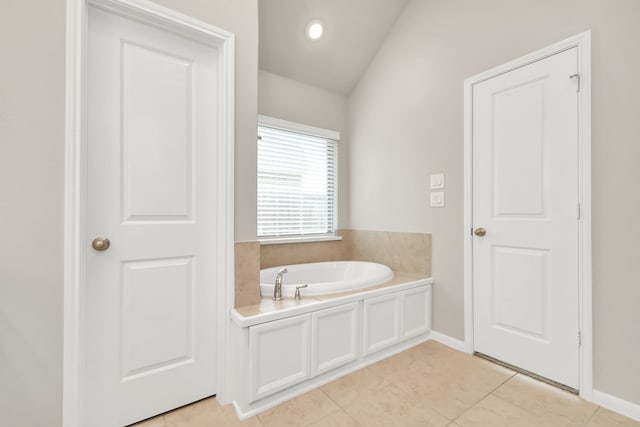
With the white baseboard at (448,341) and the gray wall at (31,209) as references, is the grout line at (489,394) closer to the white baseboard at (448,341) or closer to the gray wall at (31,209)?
the white baseboard at (448,341)

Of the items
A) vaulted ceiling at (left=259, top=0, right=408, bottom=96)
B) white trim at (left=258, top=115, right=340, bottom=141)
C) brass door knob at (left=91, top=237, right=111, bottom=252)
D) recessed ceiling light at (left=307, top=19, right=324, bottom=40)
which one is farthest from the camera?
white trim at (left=258, top=115, right=340, bottom=141)

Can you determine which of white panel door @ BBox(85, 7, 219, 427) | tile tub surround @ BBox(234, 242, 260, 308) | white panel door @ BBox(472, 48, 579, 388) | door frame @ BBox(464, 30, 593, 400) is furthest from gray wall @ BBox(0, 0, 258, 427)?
door frame @ BBox(464, 30, 593, 400)

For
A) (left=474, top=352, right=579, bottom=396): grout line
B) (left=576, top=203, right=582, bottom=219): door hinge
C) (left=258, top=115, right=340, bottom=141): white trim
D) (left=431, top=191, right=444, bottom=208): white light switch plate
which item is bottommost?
(left=474, top=352, right=579, bottom=396): grout line

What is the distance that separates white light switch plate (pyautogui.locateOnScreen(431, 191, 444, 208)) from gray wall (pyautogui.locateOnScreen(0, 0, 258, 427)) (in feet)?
7.73

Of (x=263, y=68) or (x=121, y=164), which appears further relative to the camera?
(x=263, y=68)

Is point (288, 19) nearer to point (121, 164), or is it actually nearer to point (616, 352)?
point (121, 164)

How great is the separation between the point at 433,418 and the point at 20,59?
8.06 feet

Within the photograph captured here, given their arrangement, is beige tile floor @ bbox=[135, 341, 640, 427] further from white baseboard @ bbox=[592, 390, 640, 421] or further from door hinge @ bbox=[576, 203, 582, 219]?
door hinge @ bbox=[576, 203, 582, 219]

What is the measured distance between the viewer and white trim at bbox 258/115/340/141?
266 centimetres

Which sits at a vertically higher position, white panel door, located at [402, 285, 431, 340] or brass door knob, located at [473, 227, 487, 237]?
brass door knob, located at [473, 227, 487, 237]

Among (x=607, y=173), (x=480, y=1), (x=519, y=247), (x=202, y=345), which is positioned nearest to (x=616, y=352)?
(x=519, y=247)

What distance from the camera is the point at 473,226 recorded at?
2.15 meters

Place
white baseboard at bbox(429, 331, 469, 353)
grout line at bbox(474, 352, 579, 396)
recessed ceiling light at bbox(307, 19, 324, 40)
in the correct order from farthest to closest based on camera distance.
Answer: recessed ceiling light at bbox(307, 19, 324, 40), white baseboard at bbox(429, 331, 469, 353), grout line at bbox(474, 352, 579, 396)

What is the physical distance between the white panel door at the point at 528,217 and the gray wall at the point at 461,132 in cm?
12
